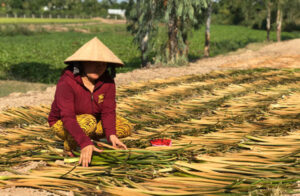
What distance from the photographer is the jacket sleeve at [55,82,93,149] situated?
8.85 ft

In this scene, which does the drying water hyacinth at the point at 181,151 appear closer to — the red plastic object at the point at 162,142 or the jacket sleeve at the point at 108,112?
the red plastic object at the point at 162,142

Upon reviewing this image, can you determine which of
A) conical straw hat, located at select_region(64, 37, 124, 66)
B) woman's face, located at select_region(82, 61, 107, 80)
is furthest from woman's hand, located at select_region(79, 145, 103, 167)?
conical straw hat, located at select_region(64, 37, 124, 66)

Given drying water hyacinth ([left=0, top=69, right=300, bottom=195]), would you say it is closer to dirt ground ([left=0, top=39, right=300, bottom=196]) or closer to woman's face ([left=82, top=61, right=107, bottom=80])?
dirt ground ([left=0, top=39, right=300, bottom=196])

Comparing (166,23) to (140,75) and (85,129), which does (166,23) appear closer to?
(140,75)

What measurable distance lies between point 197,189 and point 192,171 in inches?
11.1

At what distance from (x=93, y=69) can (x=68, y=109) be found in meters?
0.37

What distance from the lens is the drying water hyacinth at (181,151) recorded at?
7.75ft

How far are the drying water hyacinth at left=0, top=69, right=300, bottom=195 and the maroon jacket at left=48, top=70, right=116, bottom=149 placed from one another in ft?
0.72

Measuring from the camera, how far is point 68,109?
275cm

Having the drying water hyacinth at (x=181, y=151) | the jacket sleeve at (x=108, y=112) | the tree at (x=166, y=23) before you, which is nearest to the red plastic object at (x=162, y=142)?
the drying water hyacinth at (x=181, y=151)

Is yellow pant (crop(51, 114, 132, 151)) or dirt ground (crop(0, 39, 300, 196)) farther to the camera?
yellow pant (crop(51, 114, 132, 151))

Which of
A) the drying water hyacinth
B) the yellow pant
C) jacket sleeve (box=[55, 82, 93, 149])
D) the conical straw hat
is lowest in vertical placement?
the drying water hyacinth

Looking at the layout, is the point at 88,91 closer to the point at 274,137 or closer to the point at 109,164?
the point at 109,164

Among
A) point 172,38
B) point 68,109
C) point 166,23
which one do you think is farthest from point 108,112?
point 166,23
